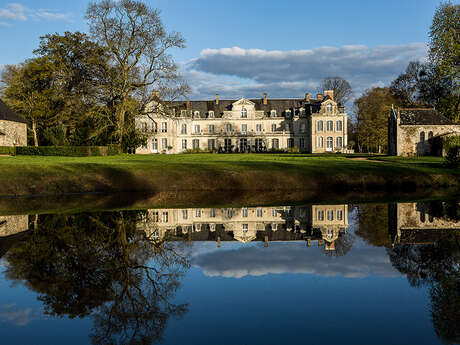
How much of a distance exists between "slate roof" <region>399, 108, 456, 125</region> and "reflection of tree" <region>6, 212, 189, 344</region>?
37.4 meters

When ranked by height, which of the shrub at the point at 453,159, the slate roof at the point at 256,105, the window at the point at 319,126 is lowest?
the shrub at the point at 453,159

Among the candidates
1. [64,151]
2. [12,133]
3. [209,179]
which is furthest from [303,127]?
[209,179]

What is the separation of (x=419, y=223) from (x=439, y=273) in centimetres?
424

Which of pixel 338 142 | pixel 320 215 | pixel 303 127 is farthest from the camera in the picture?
pixel 303 127

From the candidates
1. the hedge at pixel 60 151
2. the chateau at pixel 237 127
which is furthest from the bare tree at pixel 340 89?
the hedge at pixel 60 151

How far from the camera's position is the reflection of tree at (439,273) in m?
4.46

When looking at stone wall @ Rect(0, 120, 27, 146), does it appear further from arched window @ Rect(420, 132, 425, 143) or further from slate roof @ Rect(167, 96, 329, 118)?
arched window @ Rect(420, 132, 425, 143)

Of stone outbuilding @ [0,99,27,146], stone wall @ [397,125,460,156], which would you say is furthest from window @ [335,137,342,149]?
stone outbuilding @ [0,99,27,146]

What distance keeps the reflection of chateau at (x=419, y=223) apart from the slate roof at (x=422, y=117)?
30.0 metres

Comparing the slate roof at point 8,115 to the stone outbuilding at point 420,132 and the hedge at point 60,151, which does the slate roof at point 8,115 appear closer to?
the hedge at point 60,151

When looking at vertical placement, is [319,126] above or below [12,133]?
above

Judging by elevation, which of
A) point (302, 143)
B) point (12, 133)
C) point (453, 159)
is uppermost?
point (12, 133)

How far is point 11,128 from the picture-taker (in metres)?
41.1

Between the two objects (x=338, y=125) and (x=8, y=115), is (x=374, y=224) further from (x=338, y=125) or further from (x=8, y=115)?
(x=338, y=125)
